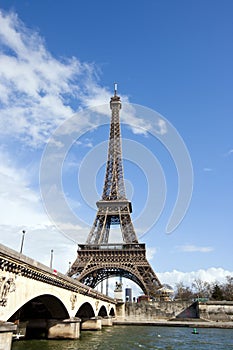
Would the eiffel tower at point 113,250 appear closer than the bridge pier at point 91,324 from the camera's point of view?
No

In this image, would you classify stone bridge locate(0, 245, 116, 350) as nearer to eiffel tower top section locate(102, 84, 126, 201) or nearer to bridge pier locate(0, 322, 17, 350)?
bridge pier locate(0, 322, 17, 350)

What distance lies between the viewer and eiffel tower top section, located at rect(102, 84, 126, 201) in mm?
83250

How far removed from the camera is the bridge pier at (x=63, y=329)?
94.2 ft

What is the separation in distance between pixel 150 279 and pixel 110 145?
137 feet

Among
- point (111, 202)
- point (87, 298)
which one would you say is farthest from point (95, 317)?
point (111, 202)

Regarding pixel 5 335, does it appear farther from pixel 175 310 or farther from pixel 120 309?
pixel 175 310

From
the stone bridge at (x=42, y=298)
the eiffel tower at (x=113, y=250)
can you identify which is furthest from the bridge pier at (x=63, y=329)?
the eiffel tower at (x=113, y=250)

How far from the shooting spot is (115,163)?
8794cm

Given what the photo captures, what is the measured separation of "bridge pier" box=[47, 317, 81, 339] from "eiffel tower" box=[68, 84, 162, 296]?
106 ft

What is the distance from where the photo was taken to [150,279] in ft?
208

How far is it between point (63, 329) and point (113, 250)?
39925 mm

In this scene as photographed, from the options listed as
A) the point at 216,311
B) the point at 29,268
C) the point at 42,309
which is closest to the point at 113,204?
the point at 216,311

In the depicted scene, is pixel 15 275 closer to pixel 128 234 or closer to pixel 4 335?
pixel 4 335

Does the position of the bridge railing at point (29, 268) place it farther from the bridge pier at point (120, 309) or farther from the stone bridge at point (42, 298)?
the bridge pier at point (120, 309)
